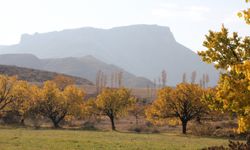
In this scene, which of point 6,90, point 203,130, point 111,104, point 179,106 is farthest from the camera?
point 6,90

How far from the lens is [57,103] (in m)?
89.1

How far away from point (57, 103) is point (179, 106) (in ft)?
91.5

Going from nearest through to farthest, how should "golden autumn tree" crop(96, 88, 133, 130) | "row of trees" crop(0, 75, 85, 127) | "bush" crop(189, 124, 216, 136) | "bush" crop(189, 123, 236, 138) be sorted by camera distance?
1. "bush" crop(189, 123, 236, 138)
2. "bush" crop(189, 124, 216, 136)
3. "golden autumn tree" crop(96, 88, 133, 130)
4. "row of trees" crop(0, 75, 85, 127)

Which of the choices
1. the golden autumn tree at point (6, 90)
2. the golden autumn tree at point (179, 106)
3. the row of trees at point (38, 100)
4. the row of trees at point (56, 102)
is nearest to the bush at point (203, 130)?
the golden autumn tree at point (179, 106)

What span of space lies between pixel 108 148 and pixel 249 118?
27.1 metres

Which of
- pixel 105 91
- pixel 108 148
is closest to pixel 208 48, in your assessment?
pixel 108 148

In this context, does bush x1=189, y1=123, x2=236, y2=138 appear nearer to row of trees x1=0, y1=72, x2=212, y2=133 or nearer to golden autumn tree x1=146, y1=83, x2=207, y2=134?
golden autumn tree x1=146, y1=83, x2=207, y2=134

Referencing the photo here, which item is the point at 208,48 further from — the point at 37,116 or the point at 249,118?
the point at 37,116

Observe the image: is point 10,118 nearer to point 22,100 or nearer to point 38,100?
point 22,100

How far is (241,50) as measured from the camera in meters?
25.5

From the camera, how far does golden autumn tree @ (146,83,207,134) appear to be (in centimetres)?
7562

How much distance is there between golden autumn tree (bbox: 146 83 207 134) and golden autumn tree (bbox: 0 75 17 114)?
1299 inches

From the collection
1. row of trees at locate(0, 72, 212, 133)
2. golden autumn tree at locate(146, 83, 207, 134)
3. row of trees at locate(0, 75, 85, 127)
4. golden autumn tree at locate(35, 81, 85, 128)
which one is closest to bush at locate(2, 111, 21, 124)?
row of trees at locate(0, 75, 85, 127)

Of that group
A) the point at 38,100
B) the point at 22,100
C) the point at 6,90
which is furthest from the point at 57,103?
the point at 6,90
